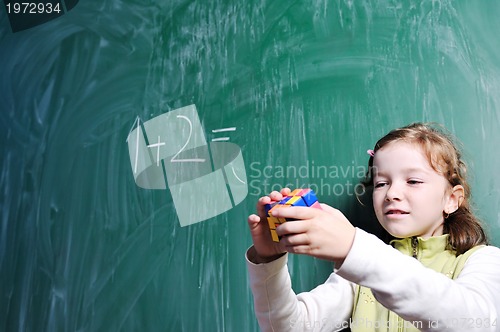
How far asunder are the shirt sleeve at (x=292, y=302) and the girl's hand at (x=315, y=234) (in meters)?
0.17

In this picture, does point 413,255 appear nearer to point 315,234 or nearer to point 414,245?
point 414,245

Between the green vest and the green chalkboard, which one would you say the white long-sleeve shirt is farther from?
the green chalkboard

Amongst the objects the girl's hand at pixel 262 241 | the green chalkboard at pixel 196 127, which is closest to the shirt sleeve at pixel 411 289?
the girl's hand at pixel 262 241

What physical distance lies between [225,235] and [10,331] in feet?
1.64

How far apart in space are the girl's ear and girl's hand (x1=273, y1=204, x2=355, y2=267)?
0.32 m

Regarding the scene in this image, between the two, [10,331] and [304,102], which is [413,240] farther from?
[10,331]

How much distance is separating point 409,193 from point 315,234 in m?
0.28

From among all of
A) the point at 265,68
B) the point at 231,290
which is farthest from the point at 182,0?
the point at 231,290

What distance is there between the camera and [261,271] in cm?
83

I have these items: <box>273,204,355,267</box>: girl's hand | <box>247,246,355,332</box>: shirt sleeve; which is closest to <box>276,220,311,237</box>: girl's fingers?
<box>273,204,355,267</box>: girl's hand

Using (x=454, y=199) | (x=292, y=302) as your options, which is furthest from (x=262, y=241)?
(x=454, y=199)

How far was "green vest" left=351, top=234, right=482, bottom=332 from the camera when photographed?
0.88 meters

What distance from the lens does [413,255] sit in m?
0.92

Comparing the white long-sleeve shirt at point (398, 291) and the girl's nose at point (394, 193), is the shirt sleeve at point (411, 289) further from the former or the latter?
the girl's nose at point (394, 193)
